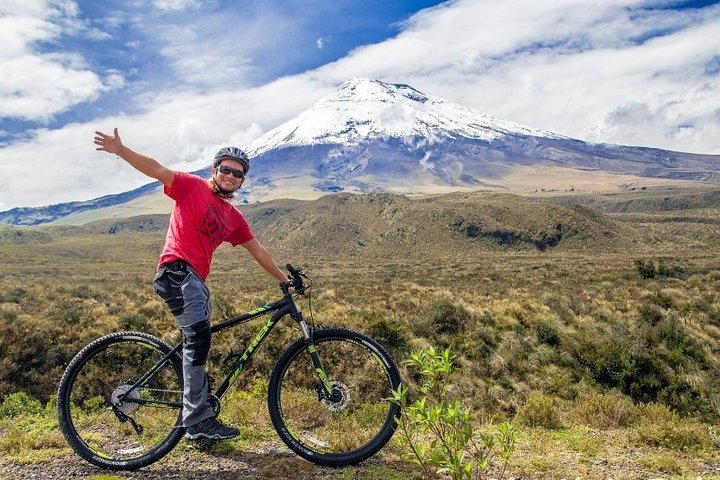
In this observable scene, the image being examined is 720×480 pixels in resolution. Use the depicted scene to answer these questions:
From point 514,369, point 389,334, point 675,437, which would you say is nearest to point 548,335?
point 514,369

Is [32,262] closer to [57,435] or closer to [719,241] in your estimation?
[57,435]

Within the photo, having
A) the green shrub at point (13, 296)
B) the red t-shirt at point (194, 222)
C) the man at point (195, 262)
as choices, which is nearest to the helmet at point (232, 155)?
the man at point (195, 262)

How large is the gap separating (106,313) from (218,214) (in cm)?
1394

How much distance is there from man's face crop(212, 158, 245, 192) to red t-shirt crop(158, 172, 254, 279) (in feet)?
0.46

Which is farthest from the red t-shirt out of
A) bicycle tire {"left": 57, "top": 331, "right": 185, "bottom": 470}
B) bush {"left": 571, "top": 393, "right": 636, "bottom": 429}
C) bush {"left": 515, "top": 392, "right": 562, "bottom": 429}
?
bush {"left": 571, "top": 393, "right": 636, "bottom": 429}

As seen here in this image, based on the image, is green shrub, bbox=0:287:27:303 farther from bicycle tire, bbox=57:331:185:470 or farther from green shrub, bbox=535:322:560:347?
green shrub, bbox=535:322:560:347

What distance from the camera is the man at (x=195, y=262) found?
4582 millimetres

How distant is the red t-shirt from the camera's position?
4582 mm

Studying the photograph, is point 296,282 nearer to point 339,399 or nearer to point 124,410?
point 339,399

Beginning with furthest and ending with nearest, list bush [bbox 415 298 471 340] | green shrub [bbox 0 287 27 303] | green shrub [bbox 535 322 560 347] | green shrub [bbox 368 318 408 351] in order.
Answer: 1. green shrub [bbox 0 287 27 303]
2. bush [bbox 415 298 471 340]
3. green shrub [bbox 535 322 560 347]
4. green shrub [bbox 368 318 408 351]

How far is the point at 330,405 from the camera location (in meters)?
4.98

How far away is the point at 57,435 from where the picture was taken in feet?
17.7

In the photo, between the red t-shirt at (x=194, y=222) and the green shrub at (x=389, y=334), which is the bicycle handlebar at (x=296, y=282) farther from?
the green shrub at (x=389, y=334)

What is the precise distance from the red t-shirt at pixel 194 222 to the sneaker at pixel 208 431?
4.68 feet
